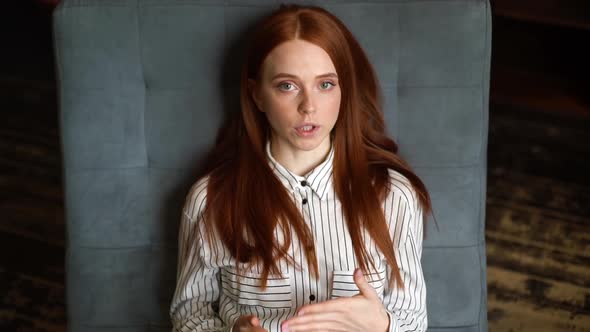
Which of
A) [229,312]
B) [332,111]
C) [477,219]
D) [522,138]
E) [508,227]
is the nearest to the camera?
[332,111]

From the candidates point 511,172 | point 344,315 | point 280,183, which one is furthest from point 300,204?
point 511,172

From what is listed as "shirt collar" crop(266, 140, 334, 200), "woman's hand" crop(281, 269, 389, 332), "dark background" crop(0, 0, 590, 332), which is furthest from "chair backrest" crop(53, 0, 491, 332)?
"dark background" crop(0, 0, 590, 332)

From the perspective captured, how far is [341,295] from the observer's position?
1.39 m

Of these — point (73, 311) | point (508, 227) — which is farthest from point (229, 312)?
point (508, 227)

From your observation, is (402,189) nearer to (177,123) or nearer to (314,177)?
(314,177)

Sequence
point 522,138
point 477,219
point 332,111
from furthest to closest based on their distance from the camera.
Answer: point 522,138, point 477,219, point 332,111

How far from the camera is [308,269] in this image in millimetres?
1376

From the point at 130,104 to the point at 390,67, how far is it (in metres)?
0.57

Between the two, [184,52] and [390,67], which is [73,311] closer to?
[184,52]

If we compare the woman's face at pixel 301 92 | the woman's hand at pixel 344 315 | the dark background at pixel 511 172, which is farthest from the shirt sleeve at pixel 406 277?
the dark background at pixel 511 172

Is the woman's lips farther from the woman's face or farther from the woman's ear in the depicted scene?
the woman's ear

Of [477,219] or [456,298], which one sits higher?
[477,219]

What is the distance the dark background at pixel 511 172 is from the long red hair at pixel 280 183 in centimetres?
94

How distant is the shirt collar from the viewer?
1393 mm
